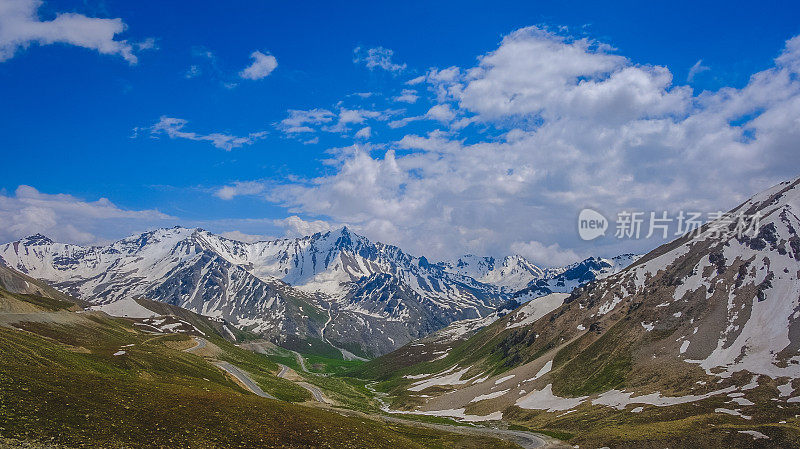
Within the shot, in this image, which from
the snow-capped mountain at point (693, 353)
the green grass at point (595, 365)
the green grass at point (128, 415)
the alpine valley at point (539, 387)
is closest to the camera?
the green grass at point (128, 415)

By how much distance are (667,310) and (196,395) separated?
16832 centimetres

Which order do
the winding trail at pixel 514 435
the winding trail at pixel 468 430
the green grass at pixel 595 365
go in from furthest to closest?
the green grass at pixel 595 365
the winding trail at pixel 468 430
the winding trail at pixel 514 435

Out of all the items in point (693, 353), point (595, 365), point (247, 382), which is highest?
point (693, 353)

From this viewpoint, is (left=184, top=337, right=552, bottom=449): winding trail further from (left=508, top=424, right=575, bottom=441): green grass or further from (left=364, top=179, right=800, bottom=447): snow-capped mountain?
(left=364, top=179, right=800, bottom=447): snow-capped mountain

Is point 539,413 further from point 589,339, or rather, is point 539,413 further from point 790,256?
point 790,256

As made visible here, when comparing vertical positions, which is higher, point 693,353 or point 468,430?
point 693,353

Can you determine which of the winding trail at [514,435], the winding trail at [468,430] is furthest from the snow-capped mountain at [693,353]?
the winding trail at [468,430]

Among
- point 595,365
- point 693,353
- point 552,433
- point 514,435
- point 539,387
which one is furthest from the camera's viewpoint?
point 539,387

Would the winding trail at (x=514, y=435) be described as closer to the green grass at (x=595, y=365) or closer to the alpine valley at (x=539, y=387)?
the alpine valley at (x=539, y=387)

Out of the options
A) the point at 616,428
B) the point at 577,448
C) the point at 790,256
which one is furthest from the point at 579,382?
the point at 790,256

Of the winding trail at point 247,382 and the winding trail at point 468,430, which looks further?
the winding trail at point 247,382

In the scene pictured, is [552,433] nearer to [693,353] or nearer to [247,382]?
[693,353]

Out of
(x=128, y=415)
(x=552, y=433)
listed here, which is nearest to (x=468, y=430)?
(x=552, y=433)

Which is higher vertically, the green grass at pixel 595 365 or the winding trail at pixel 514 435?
the green grass at pixel 595 365
